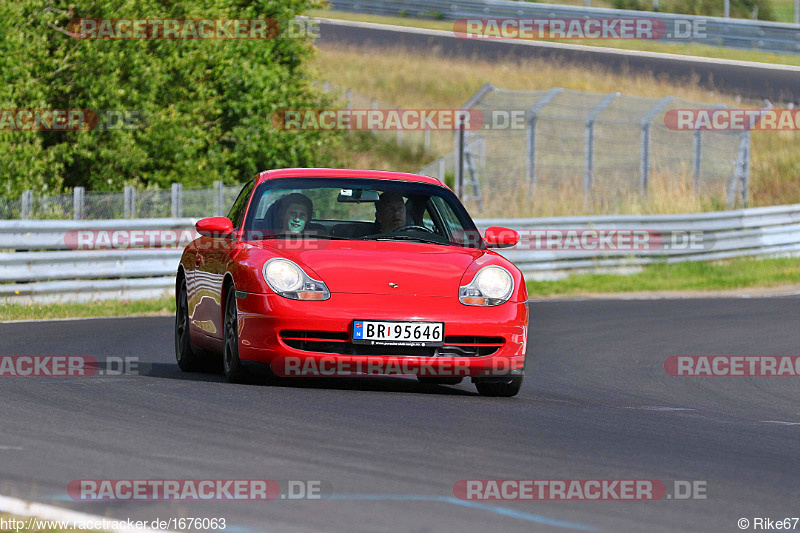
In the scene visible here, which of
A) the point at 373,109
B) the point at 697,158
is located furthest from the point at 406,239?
the point at 373,109

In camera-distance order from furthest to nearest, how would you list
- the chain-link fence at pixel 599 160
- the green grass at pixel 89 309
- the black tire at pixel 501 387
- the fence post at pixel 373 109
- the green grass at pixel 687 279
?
the fence post at pixel 373 109
the chain-link fence at pixel 599 160
the green grass at pixel 687 279
the green grass at pixel 89 309
the black tire at pixel 501 387

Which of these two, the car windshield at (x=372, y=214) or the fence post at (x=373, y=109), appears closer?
the car windshield at (x=372, y=214)

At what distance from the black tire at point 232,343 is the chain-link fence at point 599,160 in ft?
54.7

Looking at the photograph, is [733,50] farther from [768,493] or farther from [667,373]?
[768,493]

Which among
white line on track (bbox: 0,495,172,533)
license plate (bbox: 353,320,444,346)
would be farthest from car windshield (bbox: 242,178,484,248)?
white line on track (bbox: 0,495,172,533)

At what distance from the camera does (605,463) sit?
616 centimetres

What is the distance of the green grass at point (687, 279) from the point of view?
2130 cm

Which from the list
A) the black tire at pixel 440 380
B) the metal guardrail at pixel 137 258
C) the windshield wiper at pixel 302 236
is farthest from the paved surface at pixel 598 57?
the windshield wiper at pixel 302 236

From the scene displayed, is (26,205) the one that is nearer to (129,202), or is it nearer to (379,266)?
(129,202)

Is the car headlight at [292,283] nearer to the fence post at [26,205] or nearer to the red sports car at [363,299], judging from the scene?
the red sports car at [363,299]

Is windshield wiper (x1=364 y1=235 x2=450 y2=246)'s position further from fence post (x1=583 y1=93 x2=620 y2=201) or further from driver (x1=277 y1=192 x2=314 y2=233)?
fence post (x1=583 y1=93 x2=620 y2=201)

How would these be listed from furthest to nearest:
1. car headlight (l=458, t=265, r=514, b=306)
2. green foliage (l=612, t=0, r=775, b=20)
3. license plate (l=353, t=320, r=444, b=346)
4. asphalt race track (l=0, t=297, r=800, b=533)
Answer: green foliage (l=612, t=0, r=775, b=20)
car headlight (l=458, t=265, r=514, b=306)
license plate (l=353, t=320, r=444, b=346)
asphalt race track (l=0, t=297, r=800, b=533)

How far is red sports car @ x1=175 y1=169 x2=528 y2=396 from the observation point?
8.37m

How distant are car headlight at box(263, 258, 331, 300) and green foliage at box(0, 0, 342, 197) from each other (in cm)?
1376
